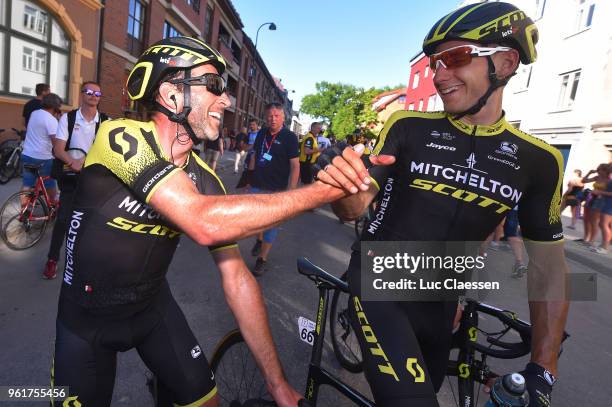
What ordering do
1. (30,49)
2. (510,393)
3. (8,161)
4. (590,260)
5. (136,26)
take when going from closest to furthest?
(510,393) < (8,161) < (590,260) < (30,49) < (136,26)

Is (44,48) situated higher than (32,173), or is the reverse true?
(44,48)

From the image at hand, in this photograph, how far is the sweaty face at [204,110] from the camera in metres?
1.82

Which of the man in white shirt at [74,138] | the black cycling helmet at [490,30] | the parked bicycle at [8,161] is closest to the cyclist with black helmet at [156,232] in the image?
the black cycling helmet at [490,30]

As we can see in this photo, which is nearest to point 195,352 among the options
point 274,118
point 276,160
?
point 276,160

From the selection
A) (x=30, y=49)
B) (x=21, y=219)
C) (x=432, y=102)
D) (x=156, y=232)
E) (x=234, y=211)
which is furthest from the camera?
(x=432, y=102)

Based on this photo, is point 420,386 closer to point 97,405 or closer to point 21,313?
point 97,405

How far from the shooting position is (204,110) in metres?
1.84

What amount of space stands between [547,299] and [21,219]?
6.13 metres

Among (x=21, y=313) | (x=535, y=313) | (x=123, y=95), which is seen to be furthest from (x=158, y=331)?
(x=123, y=95)

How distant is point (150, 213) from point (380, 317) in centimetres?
119

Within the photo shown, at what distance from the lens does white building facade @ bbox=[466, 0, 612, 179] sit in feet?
49.1

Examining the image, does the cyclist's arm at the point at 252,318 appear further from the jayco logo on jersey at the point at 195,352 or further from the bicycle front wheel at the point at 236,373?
the bicycle front wheel at the point at 236,373

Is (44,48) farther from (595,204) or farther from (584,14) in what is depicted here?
(584,14)

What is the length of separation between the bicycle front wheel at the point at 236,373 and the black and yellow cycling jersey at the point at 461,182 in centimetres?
117
